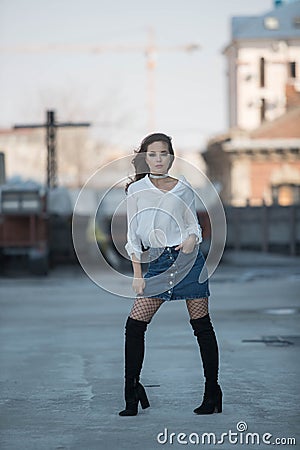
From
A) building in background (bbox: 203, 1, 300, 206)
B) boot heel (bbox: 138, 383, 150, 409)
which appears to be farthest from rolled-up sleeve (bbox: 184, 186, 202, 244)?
building in background (bbox: 203, 1, 300, 206)

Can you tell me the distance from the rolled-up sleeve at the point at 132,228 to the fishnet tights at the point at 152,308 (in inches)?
11.5

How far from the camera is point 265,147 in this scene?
5584cm

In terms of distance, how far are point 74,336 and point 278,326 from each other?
Result: 2.52m

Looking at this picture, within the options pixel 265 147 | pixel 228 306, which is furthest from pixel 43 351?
pixel 265 147

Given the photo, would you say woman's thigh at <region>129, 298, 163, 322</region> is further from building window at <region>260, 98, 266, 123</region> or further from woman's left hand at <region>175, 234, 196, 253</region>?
building window at <region>260, 98, 266, 123</region>

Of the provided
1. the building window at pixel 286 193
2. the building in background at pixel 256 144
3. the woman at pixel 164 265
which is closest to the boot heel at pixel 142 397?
the woman at pixel 164 265

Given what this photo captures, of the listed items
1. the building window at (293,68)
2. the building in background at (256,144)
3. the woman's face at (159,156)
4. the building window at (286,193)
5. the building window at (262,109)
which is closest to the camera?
the woman's face at (159,156)

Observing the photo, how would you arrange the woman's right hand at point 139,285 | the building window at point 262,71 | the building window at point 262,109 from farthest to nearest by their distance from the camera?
the building window at point 262,109 → the building window at point 262,71 → the woman's right hand at point 139,285

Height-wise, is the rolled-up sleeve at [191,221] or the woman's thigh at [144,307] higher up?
the rolled-up sleeve at [191,221]

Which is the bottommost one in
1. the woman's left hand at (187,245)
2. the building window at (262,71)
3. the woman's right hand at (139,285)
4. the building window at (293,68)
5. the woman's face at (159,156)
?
the woman's right hand at (139,285)

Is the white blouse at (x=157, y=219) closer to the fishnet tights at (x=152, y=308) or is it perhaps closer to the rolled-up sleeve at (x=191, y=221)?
the rolled-up sleeve at (x=191, y=221)

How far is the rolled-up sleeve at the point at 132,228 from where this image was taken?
7422 millimetres

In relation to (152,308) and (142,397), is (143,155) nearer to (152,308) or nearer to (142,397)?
(152,308)

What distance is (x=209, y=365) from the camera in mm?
7469
